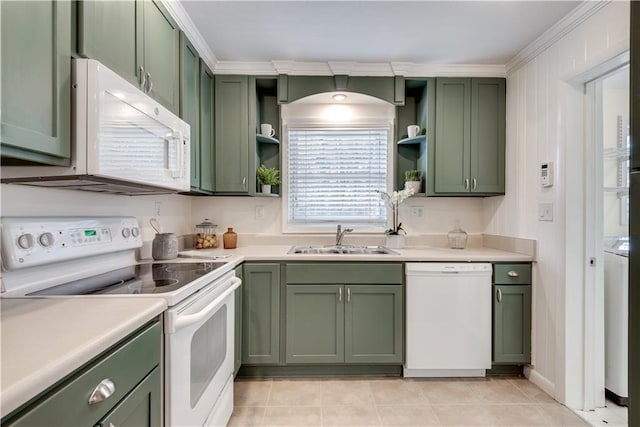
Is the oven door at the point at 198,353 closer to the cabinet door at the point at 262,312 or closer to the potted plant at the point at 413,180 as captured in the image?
the cabinet door at the point at 262,312

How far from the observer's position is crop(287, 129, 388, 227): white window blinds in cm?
286

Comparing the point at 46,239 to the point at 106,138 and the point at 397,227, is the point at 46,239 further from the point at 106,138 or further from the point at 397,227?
the point at 397,227

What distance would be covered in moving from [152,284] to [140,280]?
13cm

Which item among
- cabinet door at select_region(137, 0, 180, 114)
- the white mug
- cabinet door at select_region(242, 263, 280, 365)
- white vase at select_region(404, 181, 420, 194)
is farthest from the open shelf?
white vase at select_region(404, 181, 420, 194)

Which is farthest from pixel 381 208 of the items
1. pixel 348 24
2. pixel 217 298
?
pixel 217 298

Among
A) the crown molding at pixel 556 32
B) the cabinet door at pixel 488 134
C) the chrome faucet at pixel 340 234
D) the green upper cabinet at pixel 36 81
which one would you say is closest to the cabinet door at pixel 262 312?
the chrome faucet at pixel 340 234

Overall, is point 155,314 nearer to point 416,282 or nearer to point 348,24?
point 416,282

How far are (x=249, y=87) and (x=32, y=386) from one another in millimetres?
2410

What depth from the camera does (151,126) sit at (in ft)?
4.56

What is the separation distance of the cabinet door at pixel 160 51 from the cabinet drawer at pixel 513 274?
2382 millimetres

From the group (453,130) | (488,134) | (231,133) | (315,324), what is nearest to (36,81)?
(231,133)

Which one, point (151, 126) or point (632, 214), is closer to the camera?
point (632, 214)

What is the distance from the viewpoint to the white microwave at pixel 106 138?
1.02 m

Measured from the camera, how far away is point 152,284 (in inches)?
50.8
